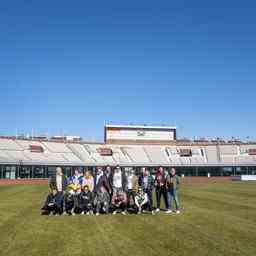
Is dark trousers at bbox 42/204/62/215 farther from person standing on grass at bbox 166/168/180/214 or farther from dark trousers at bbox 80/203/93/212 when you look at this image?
person standing on grass at bbox 166/168/180/214

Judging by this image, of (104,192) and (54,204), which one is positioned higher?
(104,192)

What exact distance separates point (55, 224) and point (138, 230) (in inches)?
125

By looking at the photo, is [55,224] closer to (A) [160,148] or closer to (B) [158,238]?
(B) [158,238]

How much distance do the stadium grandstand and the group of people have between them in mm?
48480

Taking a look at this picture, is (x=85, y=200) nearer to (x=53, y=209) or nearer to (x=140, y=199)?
(x=53, y=209)

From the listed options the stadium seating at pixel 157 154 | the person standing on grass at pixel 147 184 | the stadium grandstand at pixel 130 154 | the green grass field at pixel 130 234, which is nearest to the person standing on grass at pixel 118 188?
the person standing on grass at pixel 147 184

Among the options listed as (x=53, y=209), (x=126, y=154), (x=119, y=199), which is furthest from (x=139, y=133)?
(x=53, y=209)

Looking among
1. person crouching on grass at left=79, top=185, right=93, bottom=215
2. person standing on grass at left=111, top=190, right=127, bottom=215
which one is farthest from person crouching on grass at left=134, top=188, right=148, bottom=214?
person crouching on grass at left=79, top=185, right=93, bottom=215

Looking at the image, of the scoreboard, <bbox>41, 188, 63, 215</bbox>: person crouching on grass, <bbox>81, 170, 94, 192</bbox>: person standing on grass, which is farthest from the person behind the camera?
the scoreboard

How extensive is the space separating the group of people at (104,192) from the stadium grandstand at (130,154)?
159ft

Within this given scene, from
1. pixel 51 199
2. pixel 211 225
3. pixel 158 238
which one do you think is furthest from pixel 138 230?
pixel 51 199

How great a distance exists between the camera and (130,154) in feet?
263

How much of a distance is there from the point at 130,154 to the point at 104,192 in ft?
211

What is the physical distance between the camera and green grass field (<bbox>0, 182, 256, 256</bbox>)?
909 cm
